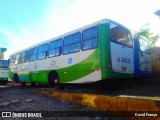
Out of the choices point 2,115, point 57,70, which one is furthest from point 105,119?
point 57,70

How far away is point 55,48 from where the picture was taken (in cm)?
1105

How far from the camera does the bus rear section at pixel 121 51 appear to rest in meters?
8.17

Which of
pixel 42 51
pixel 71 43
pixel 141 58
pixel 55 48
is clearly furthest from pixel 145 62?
pixel 42 51

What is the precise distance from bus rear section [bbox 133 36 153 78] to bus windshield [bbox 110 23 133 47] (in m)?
0.53

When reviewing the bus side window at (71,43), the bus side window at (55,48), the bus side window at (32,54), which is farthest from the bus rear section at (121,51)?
the bus side window at (32,54)

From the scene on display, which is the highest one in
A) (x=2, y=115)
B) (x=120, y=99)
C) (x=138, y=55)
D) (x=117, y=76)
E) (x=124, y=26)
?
(x=124, y=26)

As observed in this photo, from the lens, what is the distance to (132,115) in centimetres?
450

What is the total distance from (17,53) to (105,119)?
13094mm

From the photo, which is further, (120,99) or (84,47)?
(84,47)

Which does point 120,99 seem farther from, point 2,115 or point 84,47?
point 84,47

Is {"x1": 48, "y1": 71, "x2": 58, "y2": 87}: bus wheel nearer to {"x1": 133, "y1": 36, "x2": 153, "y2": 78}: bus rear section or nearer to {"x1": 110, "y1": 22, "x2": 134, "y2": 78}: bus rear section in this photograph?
{"x1": 110, "y1": 22, "x2": 134, "y2": 78}: bus rear section

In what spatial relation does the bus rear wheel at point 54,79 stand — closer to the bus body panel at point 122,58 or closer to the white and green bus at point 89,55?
the white and green bus at point 89,55

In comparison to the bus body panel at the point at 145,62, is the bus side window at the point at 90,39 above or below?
above

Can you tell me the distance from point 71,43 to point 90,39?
1.48 m
